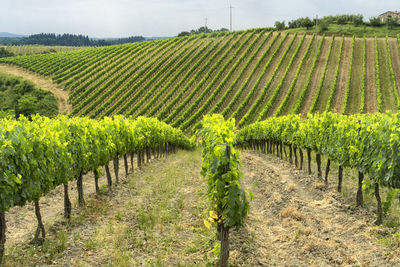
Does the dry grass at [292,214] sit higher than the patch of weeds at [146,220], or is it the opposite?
the patch of weeds at [146,220]

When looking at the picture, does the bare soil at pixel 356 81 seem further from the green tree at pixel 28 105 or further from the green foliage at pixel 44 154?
the green tree at pixel 28 105

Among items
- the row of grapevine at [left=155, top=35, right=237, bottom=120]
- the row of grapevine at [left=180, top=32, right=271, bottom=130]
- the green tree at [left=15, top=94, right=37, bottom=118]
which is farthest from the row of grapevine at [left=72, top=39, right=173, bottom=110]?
the row of grapevine at [left=180, top=32, right=271, bottom=130]

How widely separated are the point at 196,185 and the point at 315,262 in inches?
335

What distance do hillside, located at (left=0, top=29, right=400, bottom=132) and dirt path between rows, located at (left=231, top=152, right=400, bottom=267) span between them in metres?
34.8

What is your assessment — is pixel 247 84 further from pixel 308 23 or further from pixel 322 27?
pixel 308 23

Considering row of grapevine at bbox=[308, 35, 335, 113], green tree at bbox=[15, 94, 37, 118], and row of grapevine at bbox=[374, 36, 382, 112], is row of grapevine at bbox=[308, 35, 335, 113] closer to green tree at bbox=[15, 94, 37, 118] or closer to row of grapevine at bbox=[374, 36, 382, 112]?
row of grapevine at bbox=[374, 36, 382, 112]

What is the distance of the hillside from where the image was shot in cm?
4884

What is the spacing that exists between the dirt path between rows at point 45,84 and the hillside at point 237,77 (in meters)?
1.30

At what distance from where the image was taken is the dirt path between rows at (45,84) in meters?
56.0

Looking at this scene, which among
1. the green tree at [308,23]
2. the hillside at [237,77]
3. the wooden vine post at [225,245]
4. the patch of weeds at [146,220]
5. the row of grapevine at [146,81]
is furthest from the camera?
the green tree at [308,23]

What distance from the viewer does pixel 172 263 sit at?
7.23 m

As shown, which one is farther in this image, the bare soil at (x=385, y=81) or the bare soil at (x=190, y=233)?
the bare soil at (x=385, y=81)

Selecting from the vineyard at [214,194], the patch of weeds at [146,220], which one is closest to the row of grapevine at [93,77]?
the vineyard at [214,194]

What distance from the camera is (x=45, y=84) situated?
6366 cm
